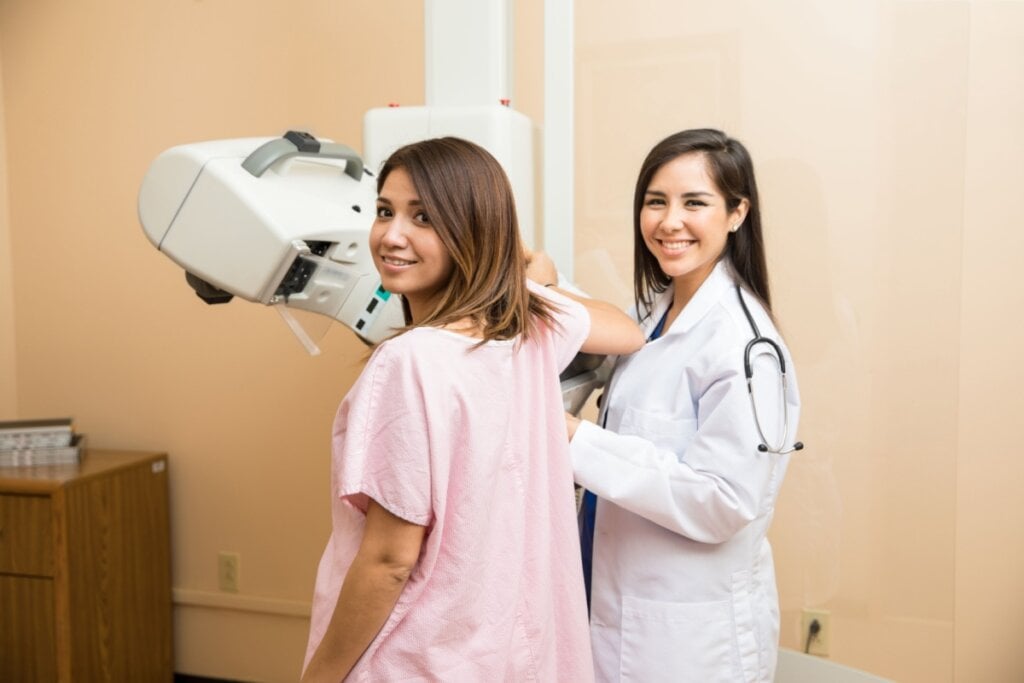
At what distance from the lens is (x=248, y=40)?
7.88 feet

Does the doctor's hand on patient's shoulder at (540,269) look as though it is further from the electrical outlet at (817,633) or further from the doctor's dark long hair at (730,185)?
the electrical outlet at (817,633)

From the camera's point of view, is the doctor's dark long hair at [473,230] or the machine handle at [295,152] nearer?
the doctor's dark long hair at [473,230]

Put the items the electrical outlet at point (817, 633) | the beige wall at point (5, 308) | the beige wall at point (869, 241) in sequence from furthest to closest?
the beige wall at point (5, 308) → the electrical outlet at point (817, 633) → the beige wall at point (869, 241)

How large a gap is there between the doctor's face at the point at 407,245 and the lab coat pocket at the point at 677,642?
0.52 metres

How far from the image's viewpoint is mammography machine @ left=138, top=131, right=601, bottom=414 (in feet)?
3.55

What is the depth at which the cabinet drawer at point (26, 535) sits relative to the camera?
2.16 metres

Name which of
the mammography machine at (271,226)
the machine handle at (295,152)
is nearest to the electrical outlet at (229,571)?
the mammography machine at (271,226)

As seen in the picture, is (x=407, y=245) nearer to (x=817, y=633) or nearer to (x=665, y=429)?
(x=665, y=429)

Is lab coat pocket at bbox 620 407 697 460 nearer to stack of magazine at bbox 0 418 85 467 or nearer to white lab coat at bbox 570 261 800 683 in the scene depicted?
white lab coat at bbox 570 261 800 683

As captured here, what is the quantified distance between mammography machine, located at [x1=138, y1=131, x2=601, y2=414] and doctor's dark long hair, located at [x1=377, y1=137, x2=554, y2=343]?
0.18 meters

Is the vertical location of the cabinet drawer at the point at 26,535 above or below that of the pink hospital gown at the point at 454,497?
below

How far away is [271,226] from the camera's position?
1067 mm

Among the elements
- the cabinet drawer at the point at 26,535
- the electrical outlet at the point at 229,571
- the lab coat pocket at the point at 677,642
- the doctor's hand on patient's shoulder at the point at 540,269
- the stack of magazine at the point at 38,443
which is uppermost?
the doctor's hand on patient's shoulder at the point at 540,269

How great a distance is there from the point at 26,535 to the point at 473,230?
1752 millimetres
